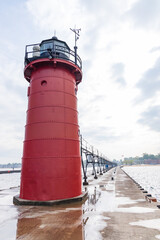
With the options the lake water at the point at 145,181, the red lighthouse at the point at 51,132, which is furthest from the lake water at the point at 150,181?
the red lighthouse at the point at 51,132

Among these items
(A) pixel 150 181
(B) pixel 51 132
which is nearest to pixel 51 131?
(B) pixel 51 132

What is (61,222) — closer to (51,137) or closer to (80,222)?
(80,222)

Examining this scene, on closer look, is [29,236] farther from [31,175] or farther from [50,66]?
[50,66]

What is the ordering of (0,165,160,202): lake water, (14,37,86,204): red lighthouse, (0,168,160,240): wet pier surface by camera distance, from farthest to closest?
(0,165,160,202): lake water → (14,37,86,204): red lighthouse → (0,168,160,240): wet pier surface

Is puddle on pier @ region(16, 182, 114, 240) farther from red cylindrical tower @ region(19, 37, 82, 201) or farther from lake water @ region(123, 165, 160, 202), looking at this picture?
lake water @ region(123, 165, 160, 202)

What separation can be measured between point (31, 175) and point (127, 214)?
5343 millimetres

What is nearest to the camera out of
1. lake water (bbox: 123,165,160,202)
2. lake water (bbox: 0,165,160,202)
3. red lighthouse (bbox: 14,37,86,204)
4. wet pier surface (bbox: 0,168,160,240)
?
wet pier surface (bbox: 0,168,160,240)

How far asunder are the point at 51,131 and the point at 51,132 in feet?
0.20

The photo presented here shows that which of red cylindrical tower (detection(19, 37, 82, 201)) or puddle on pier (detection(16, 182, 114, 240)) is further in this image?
red cylindrical tower (detection(19, 37, 82, 201))

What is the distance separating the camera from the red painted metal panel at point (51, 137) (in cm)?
879

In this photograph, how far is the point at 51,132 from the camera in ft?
30.5

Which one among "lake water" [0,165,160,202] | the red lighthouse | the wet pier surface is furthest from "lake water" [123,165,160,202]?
the red lighthouse

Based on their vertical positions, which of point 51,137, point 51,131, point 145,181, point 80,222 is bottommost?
point 145,181

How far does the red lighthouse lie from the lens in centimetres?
879
